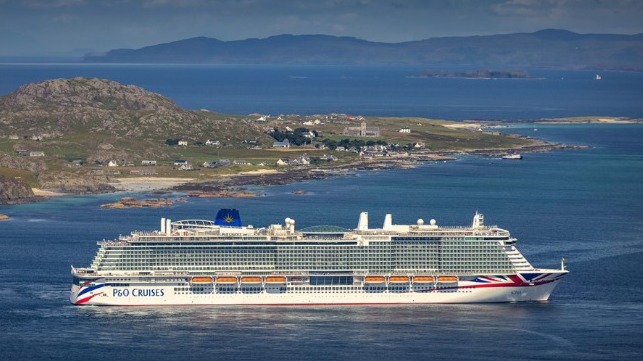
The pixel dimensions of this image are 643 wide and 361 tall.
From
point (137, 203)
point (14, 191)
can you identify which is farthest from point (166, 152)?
point (137, 203)

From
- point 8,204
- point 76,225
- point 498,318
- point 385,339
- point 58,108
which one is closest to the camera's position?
point 385,339

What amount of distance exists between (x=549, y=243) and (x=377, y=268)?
2358cm

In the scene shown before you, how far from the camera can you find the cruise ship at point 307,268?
267ft

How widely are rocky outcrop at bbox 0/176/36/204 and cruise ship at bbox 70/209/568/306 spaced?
51.8 metres

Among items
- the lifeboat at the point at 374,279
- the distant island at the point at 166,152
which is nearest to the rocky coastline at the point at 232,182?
the distant island at the point at 166,152

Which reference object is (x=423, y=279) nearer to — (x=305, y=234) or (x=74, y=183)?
(x=305, y=234)

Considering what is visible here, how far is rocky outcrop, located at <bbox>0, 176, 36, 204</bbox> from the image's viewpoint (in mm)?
133125

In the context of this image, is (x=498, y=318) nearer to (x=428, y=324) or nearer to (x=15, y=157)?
(x=428, y=324)

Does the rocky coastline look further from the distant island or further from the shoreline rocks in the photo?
the distant island

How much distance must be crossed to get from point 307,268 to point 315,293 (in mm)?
1585

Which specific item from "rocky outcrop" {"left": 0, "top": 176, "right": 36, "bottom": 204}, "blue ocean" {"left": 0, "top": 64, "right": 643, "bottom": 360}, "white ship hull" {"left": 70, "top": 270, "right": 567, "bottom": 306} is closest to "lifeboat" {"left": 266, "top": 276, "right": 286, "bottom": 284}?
"white ship hull" {"left": 70, "top": 270, "right": 567, "bottom": 306}

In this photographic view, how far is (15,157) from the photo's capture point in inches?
6122

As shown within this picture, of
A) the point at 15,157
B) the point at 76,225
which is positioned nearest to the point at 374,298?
the point at 76,225

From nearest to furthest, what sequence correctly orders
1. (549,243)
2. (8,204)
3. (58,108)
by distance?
(549,243), (8,204), (58,108)
